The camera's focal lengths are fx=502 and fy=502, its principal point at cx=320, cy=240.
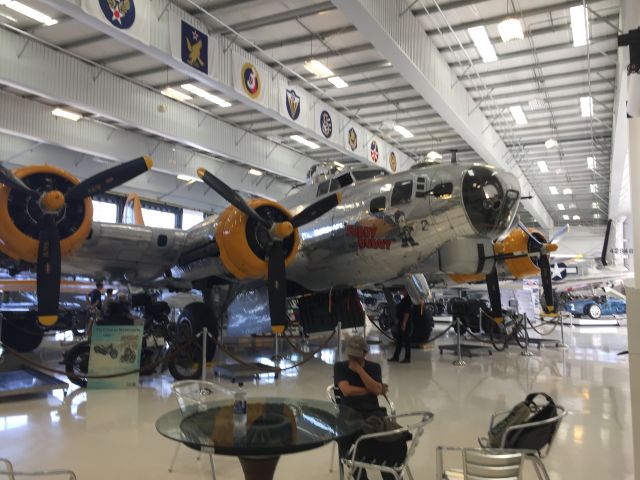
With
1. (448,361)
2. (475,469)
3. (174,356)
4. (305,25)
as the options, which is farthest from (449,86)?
(475,469)

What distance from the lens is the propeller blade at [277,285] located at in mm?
6949

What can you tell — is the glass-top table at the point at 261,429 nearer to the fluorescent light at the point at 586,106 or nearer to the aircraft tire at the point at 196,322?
the aircraft tire at the point at 196,322

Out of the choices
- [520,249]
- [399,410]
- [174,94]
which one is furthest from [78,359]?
[520,249]

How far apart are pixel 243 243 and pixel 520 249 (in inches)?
333

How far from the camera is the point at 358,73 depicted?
43.0 feet

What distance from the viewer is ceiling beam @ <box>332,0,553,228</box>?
8.19m

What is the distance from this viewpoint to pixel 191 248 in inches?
330

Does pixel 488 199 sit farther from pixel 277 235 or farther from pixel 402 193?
pixel 277 235

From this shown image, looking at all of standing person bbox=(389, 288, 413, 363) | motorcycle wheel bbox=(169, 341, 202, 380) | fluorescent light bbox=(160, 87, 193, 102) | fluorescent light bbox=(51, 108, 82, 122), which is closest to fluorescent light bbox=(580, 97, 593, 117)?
standing person bbox=(389, 288, 413, 363)

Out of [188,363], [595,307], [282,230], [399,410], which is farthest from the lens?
[595,307]

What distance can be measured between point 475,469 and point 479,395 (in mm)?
4995

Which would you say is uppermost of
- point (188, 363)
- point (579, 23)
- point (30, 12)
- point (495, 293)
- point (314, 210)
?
point (30, 12)

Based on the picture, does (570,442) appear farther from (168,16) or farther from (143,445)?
(168,16)

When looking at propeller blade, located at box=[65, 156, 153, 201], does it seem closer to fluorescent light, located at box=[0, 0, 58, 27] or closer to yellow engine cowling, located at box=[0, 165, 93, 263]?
yellow engine cowling, located at box=[0, 165, 93, 263]
